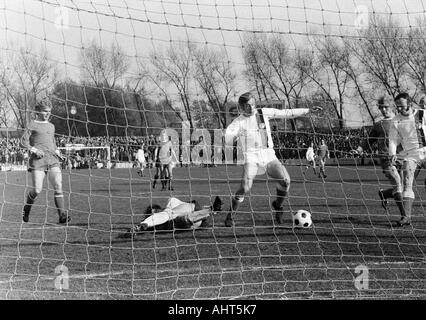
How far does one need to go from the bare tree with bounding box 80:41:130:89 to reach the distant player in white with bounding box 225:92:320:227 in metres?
1.92

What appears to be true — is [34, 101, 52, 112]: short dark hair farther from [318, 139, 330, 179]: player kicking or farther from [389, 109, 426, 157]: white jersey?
[318, 139, 330, 179]: player kicking

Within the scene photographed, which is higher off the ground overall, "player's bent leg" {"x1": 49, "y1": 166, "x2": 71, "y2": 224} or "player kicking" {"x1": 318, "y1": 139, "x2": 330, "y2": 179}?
"player kicking" {"x1": 318, "y1": 139, "x2": 330, "y2": 179}

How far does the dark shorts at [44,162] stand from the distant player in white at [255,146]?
9.11 ft

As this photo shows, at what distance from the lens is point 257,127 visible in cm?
782

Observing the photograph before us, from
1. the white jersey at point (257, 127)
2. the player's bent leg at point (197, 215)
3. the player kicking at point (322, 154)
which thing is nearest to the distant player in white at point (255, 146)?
the white jersey at point (257, 127)

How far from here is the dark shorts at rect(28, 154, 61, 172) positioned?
8.11m

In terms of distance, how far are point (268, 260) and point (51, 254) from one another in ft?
7.64

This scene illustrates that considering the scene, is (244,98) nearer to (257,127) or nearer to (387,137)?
(257,127)

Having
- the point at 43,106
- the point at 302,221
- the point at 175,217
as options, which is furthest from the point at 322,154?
the point at 43,106

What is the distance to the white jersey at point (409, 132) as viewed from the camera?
774cm

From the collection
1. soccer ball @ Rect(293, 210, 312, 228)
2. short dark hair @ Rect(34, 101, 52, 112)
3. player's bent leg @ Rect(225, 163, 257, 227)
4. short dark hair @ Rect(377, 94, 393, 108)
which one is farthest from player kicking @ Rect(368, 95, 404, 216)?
short dark hair @ Rect(34, 101, 52, 112)

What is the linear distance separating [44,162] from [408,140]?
5.38 meters

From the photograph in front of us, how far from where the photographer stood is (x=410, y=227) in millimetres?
7328
